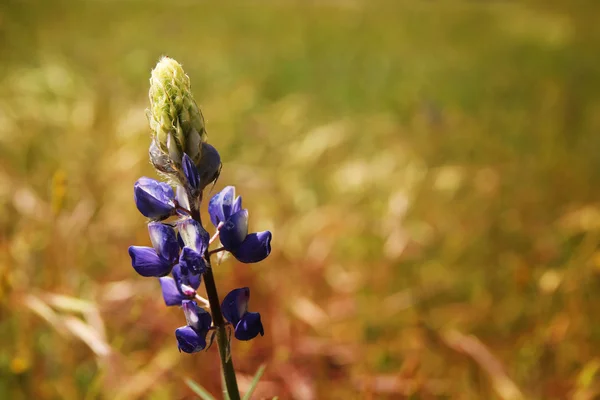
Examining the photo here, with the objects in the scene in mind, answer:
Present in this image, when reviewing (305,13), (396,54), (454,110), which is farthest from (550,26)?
(454,110)

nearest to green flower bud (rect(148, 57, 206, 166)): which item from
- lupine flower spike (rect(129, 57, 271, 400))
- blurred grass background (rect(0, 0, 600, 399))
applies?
lupine flower spike (rect(129, 57, 271, 400))

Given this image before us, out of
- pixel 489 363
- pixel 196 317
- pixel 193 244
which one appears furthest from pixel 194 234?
pixel 489 363

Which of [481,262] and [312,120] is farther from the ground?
[312,120]

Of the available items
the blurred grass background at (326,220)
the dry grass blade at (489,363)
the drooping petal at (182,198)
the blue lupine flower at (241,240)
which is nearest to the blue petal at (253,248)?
the blue lupine flower at (241,240)

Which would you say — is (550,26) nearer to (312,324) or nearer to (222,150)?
(222,150)

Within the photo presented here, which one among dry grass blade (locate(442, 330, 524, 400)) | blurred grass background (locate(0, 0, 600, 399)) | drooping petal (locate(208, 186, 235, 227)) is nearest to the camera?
drooping petal (locate(208, 186, 235, 227))

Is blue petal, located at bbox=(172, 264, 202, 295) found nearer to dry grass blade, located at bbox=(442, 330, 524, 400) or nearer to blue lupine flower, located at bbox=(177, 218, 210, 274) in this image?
blue lupine flower, located at bbox=(177, 218, 210, 274)
